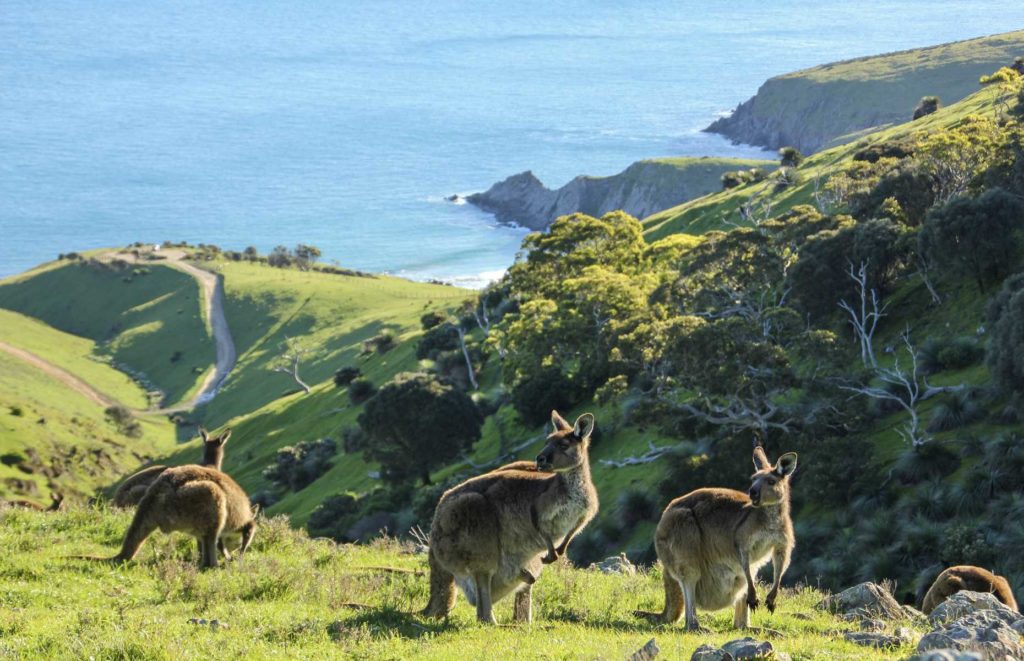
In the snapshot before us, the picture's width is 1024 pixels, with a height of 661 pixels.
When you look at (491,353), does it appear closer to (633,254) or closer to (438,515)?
(633,254)

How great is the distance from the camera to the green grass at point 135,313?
514ft

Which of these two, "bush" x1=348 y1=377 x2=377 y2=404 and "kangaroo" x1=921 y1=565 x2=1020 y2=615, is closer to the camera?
"kangaroo" x1=921 y1=565 x2=1020 y2=615

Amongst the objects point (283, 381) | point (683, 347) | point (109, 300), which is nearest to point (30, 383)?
point (283, 381)

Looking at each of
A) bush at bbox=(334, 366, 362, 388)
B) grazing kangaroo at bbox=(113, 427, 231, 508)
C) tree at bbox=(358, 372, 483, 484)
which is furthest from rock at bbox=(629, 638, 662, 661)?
bush at bbox=(334, 366, 362, 388)

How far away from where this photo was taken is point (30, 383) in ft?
447

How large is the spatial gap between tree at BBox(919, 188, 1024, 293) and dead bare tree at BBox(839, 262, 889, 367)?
10.5 ft

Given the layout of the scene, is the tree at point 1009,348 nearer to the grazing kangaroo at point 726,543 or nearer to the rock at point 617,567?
the rock at point 617,567

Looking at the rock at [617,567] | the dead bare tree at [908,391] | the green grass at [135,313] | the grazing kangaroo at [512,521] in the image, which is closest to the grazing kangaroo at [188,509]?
the grazing kangaroo at [512,521]

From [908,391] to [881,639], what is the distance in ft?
102

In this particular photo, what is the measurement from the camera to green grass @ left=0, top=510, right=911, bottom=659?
10.9m

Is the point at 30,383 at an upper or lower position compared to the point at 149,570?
lower

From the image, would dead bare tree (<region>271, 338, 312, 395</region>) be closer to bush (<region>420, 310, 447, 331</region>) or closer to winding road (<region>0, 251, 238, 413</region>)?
winding road (<region>0, 251, 238, 413</region>)

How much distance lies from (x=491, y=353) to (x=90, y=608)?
7529 centimetres

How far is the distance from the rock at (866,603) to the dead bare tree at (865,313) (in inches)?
1212
